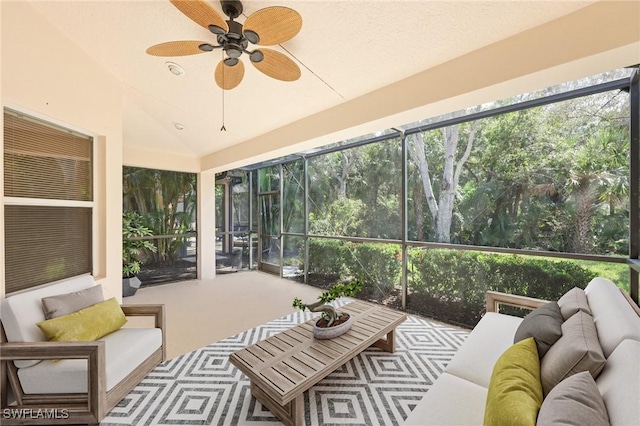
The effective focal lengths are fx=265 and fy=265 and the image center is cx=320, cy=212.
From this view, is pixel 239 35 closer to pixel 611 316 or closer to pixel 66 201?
pixel 66 201

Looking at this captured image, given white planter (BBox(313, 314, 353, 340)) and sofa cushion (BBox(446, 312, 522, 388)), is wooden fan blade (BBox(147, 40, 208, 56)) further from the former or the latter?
sofa cushion (BBox(446, 312, 522, 388))

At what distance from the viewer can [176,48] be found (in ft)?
6.06

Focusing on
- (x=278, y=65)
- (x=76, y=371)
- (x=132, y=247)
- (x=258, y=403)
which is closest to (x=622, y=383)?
(x=258, y=403)

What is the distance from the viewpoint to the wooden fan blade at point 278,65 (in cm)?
193

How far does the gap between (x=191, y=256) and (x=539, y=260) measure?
593cm

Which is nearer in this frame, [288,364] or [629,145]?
[288,364]

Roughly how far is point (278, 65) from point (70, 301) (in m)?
2.47

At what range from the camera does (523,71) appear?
189 cm

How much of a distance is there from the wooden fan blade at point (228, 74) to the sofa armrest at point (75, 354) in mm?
2166

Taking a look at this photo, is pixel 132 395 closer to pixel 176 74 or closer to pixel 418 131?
pixel 176 74

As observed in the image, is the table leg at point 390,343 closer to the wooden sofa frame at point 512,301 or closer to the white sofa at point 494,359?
the white sofa at point 494,359

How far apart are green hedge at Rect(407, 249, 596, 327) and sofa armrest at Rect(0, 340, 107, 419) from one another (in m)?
3.48

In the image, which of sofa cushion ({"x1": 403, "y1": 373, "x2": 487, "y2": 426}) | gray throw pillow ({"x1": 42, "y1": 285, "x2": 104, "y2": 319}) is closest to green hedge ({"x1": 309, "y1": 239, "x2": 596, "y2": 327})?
sofa cushion ({"x1": 403, "y1": 373, "x2": 487, "y2": 426})

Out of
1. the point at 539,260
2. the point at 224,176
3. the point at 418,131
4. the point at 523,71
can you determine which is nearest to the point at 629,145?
the point at 539,260
